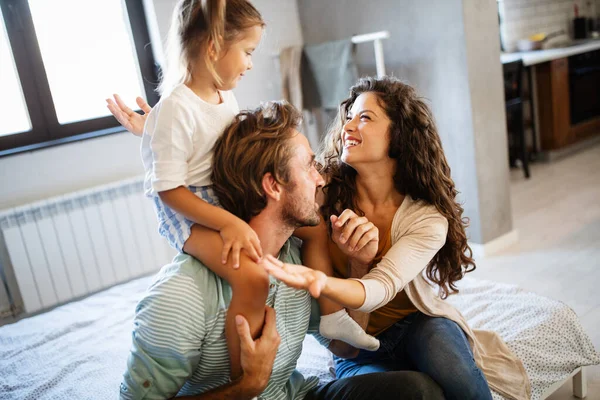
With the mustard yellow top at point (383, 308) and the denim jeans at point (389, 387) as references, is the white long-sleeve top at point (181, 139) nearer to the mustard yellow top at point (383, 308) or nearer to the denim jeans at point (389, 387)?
the mustard yellow top at point (383, 308)

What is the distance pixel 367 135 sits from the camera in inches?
61.0

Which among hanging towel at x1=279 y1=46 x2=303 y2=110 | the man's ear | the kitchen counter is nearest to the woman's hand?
the man's ear

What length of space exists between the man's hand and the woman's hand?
9.7 inches

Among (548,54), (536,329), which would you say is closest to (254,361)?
(536,329)

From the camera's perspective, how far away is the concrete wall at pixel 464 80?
3.07 m

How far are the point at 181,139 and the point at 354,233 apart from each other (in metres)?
0.43

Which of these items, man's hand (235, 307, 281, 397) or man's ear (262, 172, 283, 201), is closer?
man's hand (235, 307, 281, 397)

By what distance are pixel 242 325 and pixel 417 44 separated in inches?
98.7

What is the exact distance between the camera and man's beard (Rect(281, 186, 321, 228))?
1.32 m

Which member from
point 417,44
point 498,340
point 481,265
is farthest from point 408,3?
point 498,340

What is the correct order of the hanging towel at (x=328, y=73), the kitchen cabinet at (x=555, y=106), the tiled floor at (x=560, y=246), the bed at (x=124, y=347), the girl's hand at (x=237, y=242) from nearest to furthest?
1. the girl's hand at (x=237, y=242)
2. the bed at (x=124, y=347)
3. the tiled floor at (x=560, y=246)
4. the hanging towel at (x=328, y=73)
5. the kitchen cabinet at (x=555, y=106)

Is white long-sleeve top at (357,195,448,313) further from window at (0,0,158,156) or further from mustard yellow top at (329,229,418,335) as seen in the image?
window at (0,0,158,156)

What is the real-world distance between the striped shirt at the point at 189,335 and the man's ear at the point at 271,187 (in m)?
0.20

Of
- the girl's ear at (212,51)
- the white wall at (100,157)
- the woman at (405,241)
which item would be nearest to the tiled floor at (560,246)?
the woman at (405,241)
